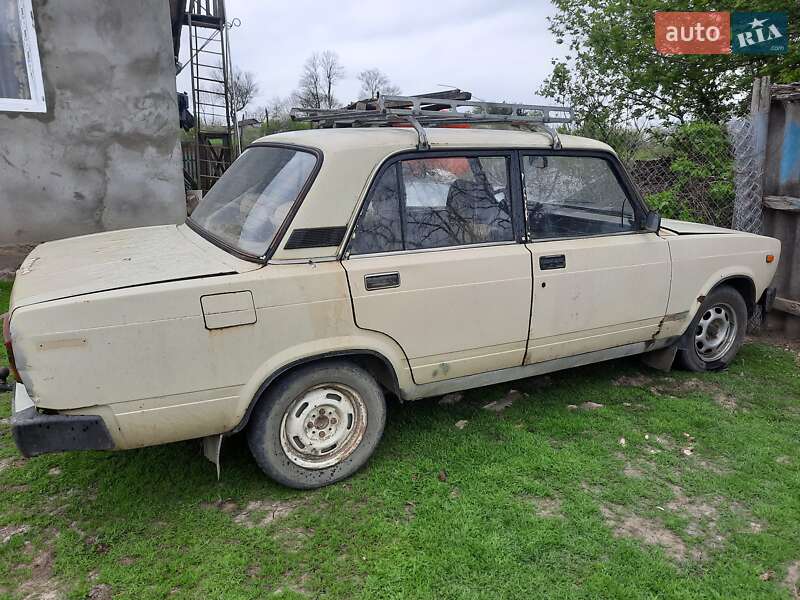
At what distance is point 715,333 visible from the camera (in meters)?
4.96

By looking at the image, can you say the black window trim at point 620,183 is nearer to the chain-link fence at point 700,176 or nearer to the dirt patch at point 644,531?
the dirt patch at point 644,531

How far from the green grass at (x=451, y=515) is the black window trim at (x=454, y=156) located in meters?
1.22

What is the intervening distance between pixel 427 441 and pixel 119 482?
175 cm

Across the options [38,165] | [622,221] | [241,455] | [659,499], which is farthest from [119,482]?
[38,165]

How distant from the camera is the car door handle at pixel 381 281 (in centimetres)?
320

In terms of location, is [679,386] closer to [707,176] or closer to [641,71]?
[707,176]

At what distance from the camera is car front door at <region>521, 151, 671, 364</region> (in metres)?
3.80

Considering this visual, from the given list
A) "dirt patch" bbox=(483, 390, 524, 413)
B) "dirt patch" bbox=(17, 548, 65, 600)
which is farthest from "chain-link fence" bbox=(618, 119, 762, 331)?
"dirt patch" bbox=(17, 548, 65, 600)

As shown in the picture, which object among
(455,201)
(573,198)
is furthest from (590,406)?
(455,201)

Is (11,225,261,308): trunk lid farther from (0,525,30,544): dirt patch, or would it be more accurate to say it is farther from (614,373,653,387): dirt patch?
(614,373,653,387): dirt patch

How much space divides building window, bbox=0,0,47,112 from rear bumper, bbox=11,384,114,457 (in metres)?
5.33

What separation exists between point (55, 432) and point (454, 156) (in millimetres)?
2453

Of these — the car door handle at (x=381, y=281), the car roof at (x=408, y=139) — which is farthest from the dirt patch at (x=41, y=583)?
the car roof at (x=408, y=139)

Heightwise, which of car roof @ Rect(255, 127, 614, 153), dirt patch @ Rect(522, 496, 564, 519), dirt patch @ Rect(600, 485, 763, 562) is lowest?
dirt patch @ Rect(600, 485, 763, 562)
